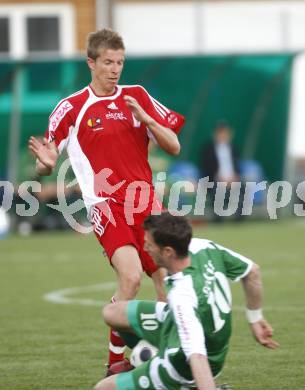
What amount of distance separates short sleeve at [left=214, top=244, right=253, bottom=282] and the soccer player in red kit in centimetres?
124

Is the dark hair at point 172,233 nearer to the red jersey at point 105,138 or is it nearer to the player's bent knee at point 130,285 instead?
the player's bent knee at point 130,285

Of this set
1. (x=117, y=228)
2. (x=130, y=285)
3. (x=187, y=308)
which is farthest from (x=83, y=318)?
(x=187, y=308)

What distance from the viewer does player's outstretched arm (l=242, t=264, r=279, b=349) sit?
262 inches

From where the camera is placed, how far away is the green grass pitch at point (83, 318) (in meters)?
7.82

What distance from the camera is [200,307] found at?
636 cm

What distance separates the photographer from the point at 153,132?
25.5 ft

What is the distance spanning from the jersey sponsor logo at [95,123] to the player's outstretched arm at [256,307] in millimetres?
1789

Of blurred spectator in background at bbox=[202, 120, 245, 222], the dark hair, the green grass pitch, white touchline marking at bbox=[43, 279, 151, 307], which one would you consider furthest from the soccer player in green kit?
blurred spectator in background at bbox=[202, 120, 245, 222]

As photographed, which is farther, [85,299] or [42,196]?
[42,196]

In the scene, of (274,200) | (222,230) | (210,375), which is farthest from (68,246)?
(210,375)

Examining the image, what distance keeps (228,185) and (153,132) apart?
622 inches

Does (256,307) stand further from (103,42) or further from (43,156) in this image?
(103,42)

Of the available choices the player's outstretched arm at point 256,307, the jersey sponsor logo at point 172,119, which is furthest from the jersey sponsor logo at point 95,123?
the player's outstretched arm at point 256,307

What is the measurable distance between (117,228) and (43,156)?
65 cm
